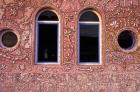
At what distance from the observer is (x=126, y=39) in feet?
42.9

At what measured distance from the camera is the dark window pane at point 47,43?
12906 millimetres

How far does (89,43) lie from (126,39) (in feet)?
4.17

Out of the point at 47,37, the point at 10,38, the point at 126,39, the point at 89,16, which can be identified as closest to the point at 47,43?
the point at 47,37

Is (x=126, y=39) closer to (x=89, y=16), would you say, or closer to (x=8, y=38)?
(x=89, y=16)

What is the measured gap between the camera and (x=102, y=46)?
42.4 ft

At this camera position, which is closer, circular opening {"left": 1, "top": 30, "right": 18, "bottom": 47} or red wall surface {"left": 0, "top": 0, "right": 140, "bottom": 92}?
red wall surface {"left": 0, "top": 0, "right": 140, "bottom": 92}

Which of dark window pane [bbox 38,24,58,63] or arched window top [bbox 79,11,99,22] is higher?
arched window top [bbox 79,11,99,22]

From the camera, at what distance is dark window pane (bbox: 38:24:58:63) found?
12.9m

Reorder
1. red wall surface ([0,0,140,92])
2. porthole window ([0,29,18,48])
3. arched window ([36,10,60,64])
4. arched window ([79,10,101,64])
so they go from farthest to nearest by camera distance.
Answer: arched window ([79,10,101,64]), arched window ([36,10,60,64]), porthole window ([0,29,18,48]), red wall surface ([0,0,140,92])

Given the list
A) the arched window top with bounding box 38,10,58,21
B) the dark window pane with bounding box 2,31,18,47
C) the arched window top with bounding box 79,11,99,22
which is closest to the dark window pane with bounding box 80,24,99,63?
the arched window top with bounding box 79,11,99,22

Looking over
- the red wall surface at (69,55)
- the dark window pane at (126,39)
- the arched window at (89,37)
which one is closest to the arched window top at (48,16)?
the red wall surface at (69,55)

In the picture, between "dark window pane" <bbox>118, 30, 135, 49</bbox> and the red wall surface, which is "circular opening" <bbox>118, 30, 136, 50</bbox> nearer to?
"dark window pane" <bbox>118, 30, 135, 49</bbox>

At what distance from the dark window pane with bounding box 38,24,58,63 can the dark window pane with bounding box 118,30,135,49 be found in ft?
7.31

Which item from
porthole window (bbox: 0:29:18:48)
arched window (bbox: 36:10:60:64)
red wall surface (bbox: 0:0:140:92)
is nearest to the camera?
red wall surface (bbox: 0:0:140:92)
